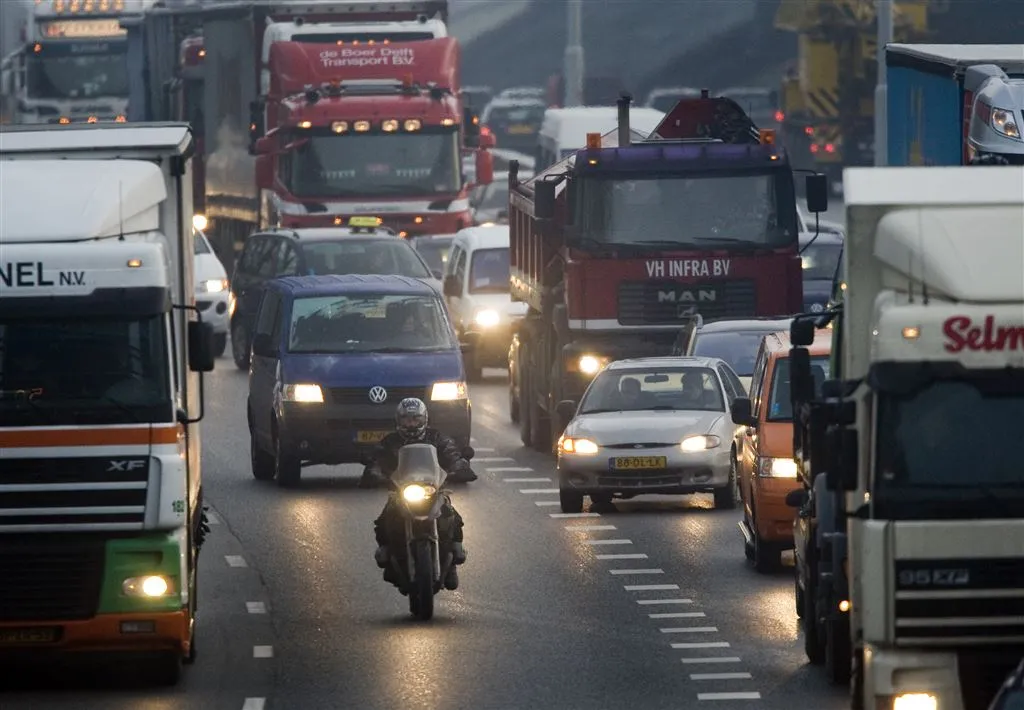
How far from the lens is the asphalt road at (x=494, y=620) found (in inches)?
600

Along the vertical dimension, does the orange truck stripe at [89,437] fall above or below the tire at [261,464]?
above

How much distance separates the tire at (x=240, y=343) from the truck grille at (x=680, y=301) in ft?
32.9

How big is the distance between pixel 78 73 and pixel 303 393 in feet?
135

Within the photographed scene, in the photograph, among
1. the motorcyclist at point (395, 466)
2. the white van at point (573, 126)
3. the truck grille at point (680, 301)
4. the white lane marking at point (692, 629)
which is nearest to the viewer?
the white lane marking at point (692, 629)

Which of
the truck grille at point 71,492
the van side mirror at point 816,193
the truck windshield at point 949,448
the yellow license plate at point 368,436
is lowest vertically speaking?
the yellow license plate at point 368,436

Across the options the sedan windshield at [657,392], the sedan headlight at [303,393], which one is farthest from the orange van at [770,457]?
the sedan headlight at [303,393]

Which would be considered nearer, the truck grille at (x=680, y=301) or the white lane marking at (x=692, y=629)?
the white lane marking at (x=692, y=629)

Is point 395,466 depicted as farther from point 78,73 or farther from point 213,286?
point 78,73

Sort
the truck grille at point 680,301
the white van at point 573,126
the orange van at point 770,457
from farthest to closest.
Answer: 1. the white van at point 573,126
2. the truck grille at point 680,301
3. the orange van at point 770,457

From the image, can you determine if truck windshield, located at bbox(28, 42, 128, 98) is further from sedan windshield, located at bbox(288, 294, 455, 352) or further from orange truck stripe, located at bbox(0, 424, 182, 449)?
orange truck stripe, located at bbox(0, 424, 182, 449)

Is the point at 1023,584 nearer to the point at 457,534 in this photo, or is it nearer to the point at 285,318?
the point at 457,534

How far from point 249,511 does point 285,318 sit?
2837 millimetres

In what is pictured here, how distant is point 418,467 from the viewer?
17766 mm

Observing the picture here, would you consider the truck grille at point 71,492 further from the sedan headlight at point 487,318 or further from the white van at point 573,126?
the white van at point 573,126
